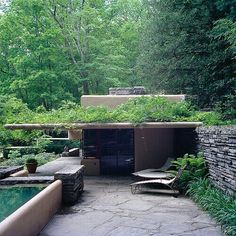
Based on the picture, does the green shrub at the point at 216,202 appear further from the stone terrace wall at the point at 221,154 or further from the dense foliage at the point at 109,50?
the dense foliage at the point at 109,50

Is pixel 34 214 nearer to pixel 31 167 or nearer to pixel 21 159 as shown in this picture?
pixel 31 167

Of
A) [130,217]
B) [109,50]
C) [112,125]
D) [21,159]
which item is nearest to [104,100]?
[112,125]

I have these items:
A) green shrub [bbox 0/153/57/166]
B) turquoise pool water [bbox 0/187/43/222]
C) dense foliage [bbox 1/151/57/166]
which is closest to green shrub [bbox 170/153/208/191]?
turquoise pool water [bbox 0/187/43/222]

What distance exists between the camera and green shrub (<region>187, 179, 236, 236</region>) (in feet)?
21.1

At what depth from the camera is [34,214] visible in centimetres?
644

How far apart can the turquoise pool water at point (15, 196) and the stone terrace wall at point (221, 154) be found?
4623mm

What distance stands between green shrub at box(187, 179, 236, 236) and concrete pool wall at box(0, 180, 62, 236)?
11.7 feet

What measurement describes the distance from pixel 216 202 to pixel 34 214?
3984 mm

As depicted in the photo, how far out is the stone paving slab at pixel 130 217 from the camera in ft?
22.1

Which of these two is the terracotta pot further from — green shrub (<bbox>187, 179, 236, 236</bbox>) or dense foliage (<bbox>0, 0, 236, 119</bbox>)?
dense foliage (<bbox>0, 0, 236, 119</bbox>)

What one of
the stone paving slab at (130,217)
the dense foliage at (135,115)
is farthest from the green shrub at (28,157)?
the stone paving slab at (130,217)

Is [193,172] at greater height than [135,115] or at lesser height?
lesser

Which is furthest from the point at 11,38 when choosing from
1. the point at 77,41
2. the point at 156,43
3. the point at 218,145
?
the point at 218,145

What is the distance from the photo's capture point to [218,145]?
8.38m
